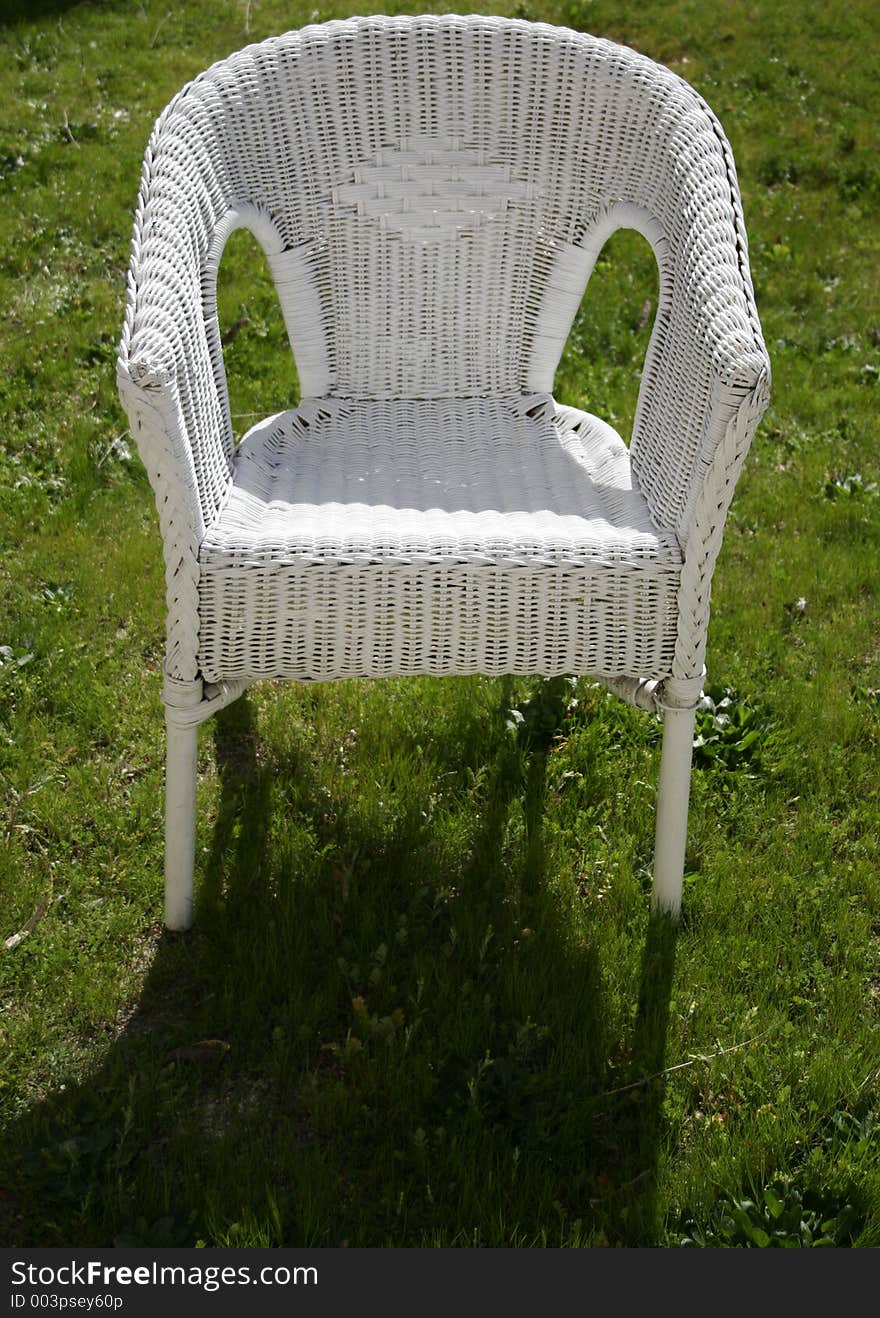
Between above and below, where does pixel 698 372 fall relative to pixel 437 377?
above

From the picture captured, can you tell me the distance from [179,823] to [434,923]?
47cm

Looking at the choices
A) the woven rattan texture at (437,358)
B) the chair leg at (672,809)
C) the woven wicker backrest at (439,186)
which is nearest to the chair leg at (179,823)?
the woven rattan texture at (437,358)

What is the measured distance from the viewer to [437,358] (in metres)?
2.75

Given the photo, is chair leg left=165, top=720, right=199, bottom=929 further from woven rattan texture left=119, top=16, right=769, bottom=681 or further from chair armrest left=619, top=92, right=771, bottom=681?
chair armrest left=619, top=92, right=771, bottom=681

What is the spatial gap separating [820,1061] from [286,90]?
191 cm

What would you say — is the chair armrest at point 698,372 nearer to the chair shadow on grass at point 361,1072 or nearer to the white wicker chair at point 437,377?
the white wicker chair at point 437,377

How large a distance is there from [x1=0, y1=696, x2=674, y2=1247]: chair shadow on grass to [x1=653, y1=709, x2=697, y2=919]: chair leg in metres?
0.07

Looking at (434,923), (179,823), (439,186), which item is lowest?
(434,923)

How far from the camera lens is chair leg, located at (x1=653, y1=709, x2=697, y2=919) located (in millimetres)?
2166

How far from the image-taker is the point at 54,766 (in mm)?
2645

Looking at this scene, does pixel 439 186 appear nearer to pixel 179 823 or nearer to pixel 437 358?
pixel 437 358

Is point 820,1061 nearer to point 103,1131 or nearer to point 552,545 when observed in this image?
point 552,545

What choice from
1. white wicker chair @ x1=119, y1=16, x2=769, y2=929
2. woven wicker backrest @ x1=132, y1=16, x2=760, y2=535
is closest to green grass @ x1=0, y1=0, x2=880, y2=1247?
white wicker chair @ x1=119, y1=16, x2=769, y2=929

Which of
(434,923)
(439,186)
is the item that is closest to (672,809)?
(434,923)
